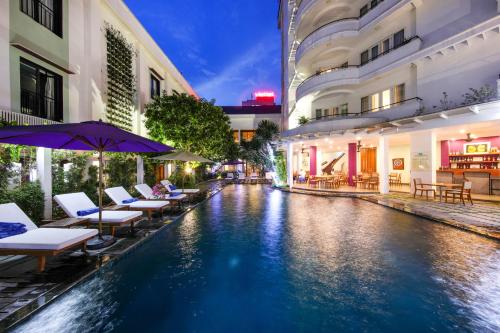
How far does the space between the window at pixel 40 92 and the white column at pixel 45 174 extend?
202 cm

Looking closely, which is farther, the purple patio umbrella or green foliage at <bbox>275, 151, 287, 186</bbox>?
green foliage at <bbox>275, 151, 287, 186</bbox>

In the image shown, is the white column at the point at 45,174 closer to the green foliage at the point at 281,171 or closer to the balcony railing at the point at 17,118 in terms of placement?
the balcony railing at the point at 17,118

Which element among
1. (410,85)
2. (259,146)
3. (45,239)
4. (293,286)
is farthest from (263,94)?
(293,286)

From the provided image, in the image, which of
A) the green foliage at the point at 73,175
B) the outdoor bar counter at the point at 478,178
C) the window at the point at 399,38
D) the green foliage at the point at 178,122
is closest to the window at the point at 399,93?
the window at the point at 399,38

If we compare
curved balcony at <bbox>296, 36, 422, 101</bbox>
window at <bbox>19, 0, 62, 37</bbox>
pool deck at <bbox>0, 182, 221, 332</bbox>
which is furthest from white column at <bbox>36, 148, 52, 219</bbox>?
curved balcony at <bbox>296, 36, 422, 101</bbox>

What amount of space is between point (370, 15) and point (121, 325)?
20.7m

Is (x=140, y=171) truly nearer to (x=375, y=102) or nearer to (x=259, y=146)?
(x=375, y=102)

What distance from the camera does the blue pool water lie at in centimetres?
333

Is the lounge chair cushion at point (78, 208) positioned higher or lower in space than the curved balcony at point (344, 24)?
lower

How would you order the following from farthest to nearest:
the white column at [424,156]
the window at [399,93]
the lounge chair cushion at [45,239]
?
the window at [399,93] < the white column at [424,156] < the lounge chair cushion at [45,239]

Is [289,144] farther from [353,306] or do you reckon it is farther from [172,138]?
[353,306]

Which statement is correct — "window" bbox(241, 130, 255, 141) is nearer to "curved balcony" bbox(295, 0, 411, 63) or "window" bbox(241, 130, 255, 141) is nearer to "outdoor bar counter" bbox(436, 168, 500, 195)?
"curved balcony" bbox(295, 0, 411, 63)

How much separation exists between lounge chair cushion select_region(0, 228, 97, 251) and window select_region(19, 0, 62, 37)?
8392 mm

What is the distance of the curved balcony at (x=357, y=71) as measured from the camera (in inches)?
603
